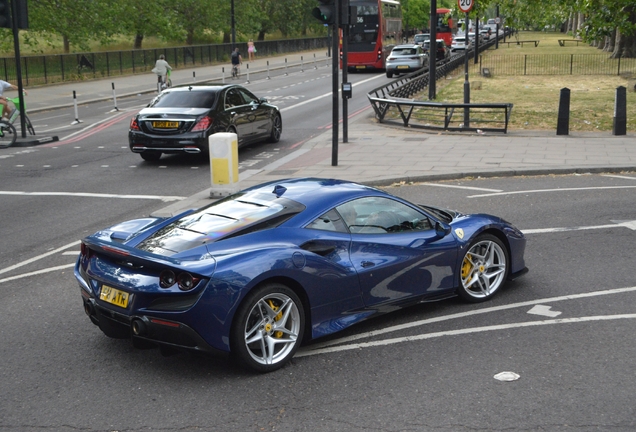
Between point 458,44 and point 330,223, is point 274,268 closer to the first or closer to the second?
point 330,223

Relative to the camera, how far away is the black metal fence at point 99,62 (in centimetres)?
4184

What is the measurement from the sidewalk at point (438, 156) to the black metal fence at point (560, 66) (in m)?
22.2

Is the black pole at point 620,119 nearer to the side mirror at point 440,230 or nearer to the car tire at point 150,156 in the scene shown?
the car tire at point 150,156

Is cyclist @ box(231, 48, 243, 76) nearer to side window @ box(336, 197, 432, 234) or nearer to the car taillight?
the car taillight

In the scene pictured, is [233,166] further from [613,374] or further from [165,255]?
[613,374]

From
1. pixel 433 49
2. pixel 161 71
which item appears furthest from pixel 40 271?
pixel 161 71

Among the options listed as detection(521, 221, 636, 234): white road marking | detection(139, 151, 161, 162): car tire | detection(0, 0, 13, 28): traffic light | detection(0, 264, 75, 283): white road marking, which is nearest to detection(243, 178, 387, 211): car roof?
detection(0, 264, 75, 283): white road marking

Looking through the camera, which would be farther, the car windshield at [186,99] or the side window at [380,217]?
the car windshield at [186,99]

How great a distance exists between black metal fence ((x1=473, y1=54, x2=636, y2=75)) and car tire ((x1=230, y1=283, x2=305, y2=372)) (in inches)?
1463

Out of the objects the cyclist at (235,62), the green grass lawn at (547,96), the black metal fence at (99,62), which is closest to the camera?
the green grass lawn at (547,96)

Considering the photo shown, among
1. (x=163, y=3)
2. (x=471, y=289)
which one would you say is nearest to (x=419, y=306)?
(x=471, y=289)

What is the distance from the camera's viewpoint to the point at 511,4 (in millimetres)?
25641

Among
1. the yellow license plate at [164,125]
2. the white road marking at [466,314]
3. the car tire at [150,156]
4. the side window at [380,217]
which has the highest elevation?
the side window at [380,217]

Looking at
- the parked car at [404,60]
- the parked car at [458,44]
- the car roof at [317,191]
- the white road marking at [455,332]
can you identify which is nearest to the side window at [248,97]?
the car roof at [317,191]
